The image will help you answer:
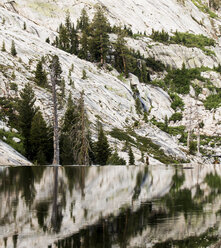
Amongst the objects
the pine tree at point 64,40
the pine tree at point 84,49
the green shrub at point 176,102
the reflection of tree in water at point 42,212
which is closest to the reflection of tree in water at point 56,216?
the reflection of tree in water at point 42,212

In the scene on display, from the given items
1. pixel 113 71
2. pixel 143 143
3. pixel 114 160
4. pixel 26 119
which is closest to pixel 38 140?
pixel 26 119

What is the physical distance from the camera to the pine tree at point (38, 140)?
32844 mm

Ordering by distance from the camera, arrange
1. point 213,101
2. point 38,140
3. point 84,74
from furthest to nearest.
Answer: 1. point 213,101
2. point 84,74
3. point 38,140

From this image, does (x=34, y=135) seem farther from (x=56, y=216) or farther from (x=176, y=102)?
(x=176, y=102)

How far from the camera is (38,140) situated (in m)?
34.0

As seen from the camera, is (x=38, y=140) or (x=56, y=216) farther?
(x=38, y=140)

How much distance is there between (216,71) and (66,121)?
9366 cm

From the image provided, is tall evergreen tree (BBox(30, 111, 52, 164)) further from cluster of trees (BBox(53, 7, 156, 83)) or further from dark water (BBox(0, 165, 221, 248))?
cluster of trees (BBox(53, 7, 156, 83))

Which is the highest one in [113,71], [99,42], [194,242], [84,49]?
[99,42]

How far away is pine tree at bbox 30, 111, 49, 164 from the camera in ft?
108

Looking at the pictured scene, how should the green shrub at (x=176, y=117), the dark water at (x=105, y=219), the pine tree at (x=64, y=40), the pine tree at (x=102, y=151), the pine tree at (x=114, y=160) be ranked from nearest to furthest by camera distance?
the dark water at (x=105, y=219) → the pine tree at (x=114, y=160) → the pine tree at (x=102, y=151) → the green shrub at (x=176, y=117) → the pine tree at (x=64, y=40)

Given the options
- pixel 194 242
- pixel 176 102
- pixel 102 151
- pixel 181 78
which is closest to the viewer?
pixel 194 242

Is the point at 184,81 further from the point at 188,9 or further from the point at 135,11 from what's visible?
the point at 188,9

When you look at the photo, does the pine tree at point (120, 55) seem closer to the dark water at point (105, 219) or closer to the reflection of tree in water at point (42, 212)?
the dark water at point (105, 219)
